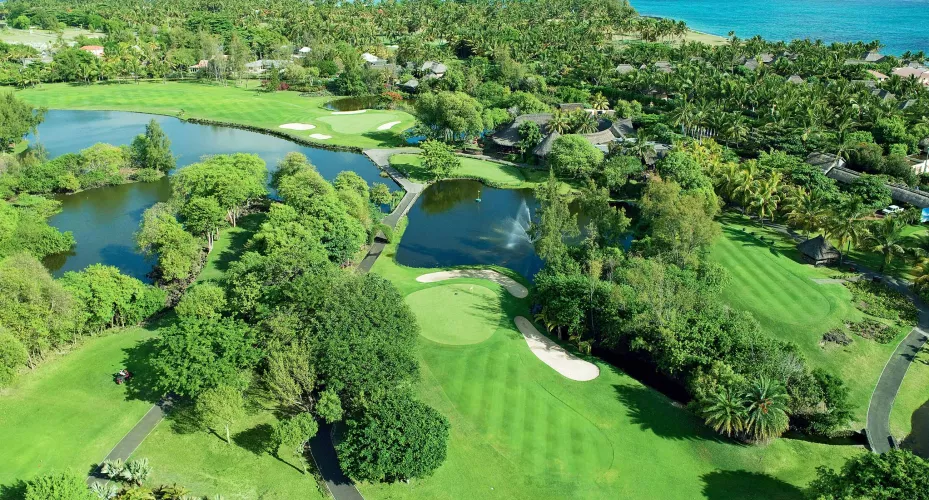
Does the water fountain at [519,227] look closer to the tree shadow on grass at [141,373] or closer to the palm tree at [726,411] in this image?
the palm tree at [726,411]

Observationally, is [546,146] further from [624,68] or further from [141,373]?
[624,68]

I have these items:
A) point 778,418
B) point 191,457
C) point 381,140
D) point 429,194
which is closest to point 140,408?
point 191,457

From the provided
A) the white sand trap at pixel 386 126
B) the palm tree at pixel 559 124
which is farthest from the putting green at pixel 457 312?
the white sand trap at pixel 386 126

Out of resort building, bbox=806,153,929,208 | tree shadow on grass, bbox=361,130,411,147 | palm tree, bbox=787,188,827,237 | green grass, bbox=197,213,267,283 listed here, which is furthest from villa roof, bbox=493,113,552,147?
green grass, bbox=197,213,267,283

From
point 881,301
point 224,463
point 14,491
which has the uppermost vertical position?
point 881,301

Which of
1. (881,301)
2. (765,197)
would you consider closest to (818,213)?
(765,197)

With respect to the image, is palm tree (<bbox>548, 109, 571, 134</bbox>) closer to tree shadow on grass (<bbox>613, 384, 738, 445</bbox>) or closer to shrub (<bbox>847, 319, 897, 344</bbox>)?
shrub (<bbox>847, 319, 897, 344</bbox>)

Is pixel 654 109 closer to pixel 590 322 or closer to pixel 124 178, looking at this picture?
pixel 590 322
